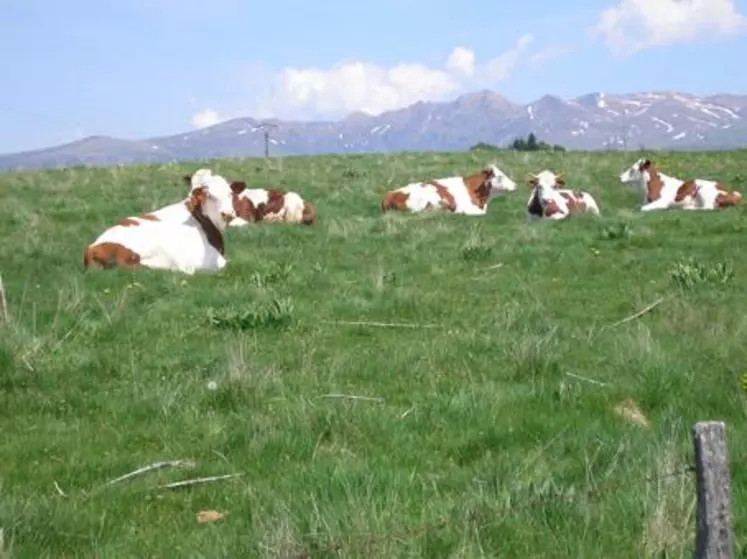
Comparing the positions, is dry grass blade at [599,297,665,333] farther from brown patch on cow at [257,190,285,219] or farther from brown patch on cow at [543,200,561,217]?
brown patch on cow at [257,190,285,219]

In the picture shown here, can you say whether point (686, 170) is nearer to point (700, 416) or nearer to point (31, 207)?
point (31, 207)

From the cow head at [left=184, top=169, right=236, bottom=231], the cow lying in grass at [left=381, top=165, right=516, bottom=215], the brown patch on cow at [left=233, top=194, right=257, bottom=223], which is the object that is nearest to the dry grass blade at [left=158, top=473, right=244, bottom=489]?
the cow head at [left=184, top=169, right=236, bottom=231]

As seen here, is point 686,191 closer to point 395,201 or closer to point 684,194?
point 684,194

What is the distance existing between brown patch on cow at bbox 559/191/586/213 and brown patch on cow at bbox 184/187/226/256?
876cm

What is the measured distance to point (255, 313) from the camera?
31.5ft

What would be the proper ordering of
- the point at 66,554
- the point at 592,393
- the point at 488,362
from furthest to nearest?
the point at 488,362, the point at 592,393, the point at 66,554

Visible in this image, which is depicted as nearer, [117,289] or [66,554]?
[66,554]

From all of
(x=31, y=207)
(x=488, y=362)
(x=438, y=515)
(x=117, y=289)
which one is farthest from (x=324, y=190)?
(x=438, y=515)

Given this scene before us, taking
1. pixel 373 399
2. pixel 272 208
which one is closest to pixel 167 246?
pixel 272 208

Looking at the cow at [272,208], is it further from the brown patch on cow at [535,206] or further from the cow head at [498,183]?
the cow head at [498,183]

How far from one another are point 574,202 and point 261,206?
266 inches

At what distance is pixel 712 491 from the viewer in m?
3.19

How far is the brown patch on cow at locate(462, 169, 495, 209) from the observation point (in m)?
22.5

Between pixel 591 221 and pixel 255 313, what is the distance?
1025cm
